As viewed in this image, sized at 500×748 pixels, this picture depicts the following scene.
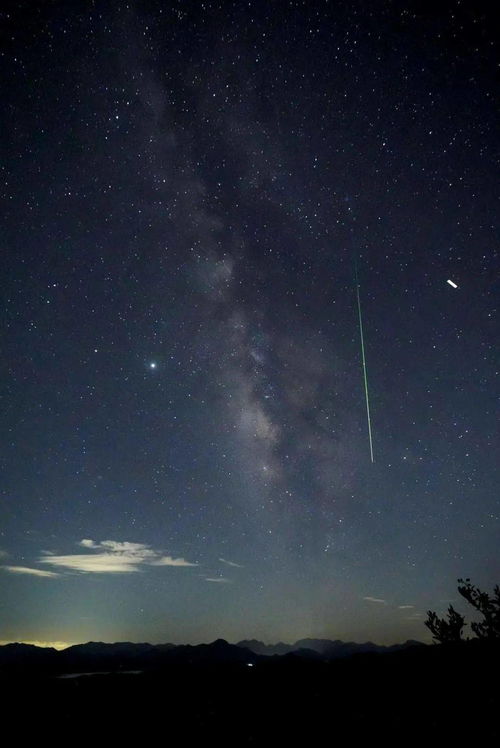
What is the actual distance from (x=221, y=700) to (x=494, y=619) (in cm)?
2200

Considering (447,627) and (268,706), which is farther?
(447,627)

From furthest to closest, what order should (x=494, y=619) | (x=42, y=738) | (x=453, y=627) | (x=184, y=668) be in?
1. (x=453, y=627)
2. (x=494, y=619)
3. (x=184, y=668)
4. (x=42, y=738)

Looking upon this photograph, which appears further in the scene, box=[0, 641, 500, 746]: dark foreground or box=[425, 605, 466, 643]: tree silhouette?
box=[425, 605, 466, 643]: tree silhouette

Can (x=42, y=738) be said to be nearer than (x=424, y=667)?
Yes

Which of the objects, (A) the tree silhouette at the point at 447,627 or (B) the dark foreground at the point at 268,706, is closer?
(B) the dark foreground at the point at 268,706

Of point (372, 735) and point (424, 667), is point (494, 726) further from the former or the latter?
point (424, 667)

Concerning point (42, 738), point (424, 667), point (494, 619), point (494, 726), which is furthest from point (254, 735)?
point (494, 619)

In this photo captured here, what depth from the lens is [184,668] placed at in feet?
30.1

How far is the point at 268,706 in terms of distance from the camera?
6.53 meters

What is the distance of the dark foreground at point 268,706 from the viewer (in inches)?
216

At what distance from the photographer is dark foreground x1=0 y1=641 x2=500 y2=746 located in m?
5.48

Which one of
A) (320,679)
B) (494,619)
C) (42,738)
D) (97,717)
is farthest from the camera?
(494,619)

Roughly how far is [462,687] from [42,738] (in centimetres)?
694

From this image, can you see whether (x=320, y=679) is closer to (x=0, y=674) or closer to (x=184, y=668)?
(x=184, y=668)
